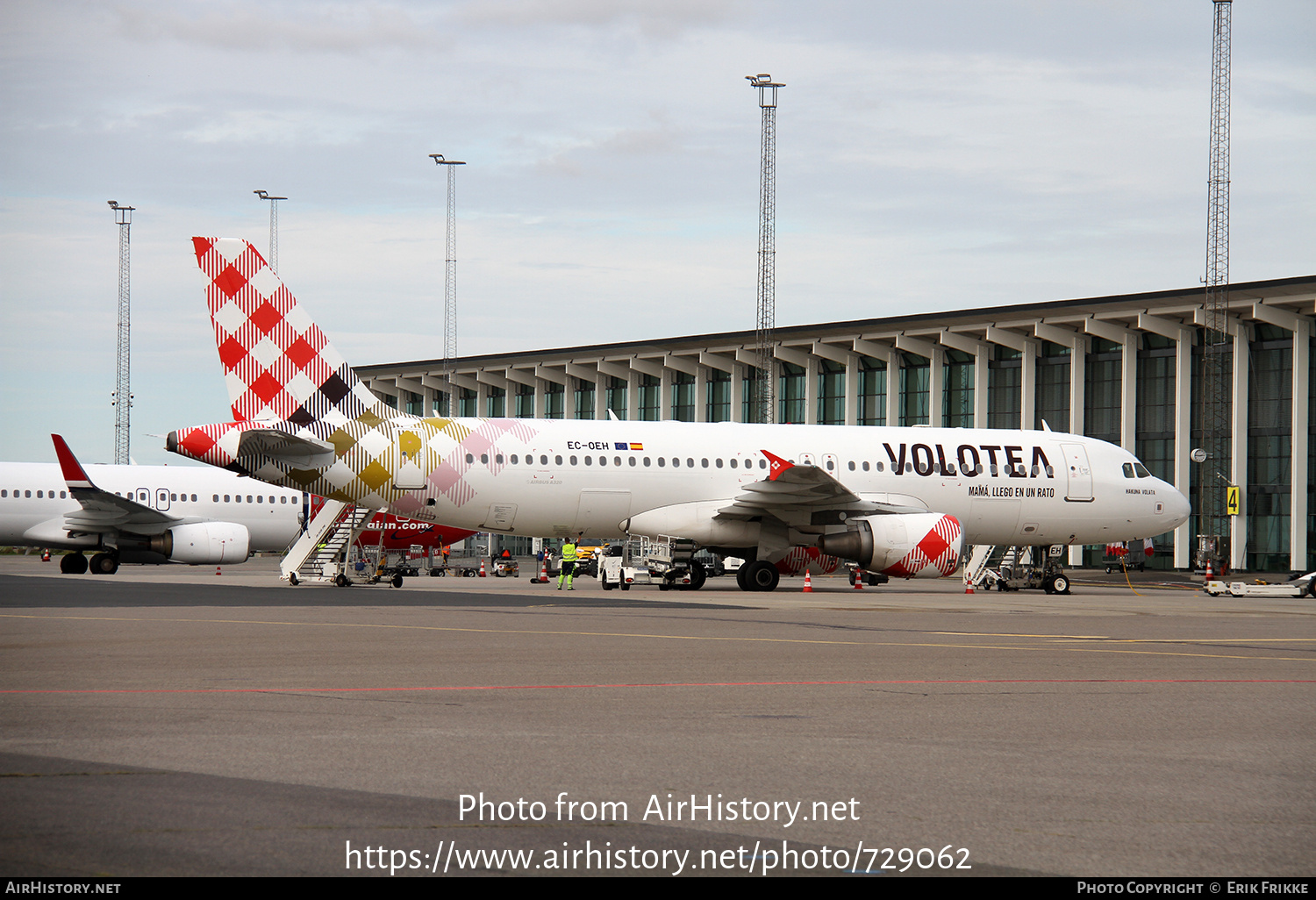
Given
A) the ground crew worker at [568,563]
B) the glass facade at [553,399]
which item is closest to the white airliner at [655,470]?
the ground crew worker at [568,563]

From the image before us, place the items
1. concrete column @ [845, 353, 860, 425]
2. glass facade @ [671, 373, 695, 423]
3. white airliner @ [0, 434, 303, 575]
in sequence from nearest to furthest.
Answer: white airliner @ [0, 434, 303, 575] → concrete column @ [845, 353, 860, 425] → glass facade @ [671, 373, 695, 423]

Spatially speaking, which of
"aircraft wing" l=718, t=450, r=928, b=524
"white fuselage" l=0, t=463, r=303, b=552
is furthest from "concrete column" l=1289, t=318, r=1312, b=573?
"white fuselage" l=0, t=463, r=303, b=552

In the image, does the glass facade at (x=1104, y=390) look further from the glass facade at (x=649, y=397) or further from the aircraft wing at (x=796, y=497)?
the aircraft wing at (x=796, y=497)

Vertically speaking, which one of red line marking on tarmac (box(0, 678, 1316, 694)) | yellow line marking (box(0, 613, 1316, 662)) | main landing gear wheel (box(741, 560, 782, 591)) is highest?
red line marking on tarmac (box(0, 678, 1316, 694))

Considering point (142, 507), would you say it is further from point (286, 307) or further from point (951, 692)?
point (951, 692)

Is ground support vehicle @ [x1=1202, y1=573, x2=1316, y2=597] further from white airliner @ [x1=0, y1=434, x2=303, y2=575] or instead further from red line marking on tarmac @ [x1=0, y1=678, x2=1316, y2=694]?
white airliner @ [x1=0, y1=434, x2=303, y2=575]

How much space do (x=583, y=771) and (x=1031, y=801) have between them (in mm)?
2175

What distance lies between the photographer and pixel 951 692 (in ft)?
34.9

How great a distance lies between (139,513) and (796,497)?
19.2m

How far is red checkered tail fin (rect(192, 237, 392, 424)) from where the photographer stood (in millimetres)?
28391

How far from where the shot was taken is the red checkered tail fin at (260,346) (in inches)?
1118

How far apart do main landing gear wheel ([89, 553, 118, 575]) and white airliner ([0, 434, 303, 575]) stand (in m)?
0.02

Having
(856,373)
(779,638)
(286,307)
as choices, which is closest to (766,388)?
(856,373)

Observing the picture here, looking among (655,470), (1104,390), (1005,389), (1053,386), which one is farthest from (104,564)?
(1104,390)
